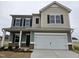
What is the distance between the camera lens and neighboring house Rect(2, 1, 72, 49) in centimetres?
1566

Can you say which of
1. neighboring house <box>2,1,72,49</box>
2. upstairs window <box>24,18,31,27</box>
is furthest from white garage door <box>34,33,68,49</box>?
upstairs window <box>24,18,31,27</box>

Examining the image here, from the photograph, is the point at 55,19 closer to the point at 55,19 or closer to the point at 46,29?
the point at 55,19

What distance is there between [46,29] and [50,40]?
1802 millimetres

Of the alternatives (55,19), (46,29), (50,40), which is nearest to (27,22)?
(46,29)

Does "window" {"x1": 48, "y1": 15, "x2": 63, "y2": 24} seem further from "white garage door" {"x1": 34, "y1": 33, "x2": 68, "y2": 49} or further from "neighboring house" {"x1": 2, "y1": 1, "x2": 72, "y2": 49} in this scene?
"white garage door" {"x1": 34, "y1": 33, "x2": 68, "y2": 49}

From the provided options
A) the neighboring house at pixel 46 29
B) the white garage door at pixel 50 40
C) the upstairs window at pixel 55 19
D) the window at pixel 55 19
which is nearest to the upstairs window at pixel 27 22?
the neighboring house at pixel 46 29

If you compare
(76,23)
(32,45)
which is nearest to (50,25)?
(32,45)

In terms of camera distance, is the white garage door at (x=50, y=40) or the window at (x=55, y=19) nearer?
the white garage door at (x=50, y=40)

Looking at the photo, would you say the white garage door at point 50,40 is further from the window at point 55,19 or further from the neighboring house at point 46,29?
the window at point 55,19

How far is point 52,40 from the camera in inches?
619

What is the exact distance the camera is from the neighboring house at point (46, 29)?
51.4 feet

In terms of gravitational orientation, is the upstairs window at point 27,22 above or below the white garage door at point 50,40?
above

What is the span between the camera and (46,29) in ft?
51.3

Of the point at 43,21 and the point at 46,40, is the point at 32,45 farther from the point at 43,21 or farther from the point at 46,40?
the point at 43,21
